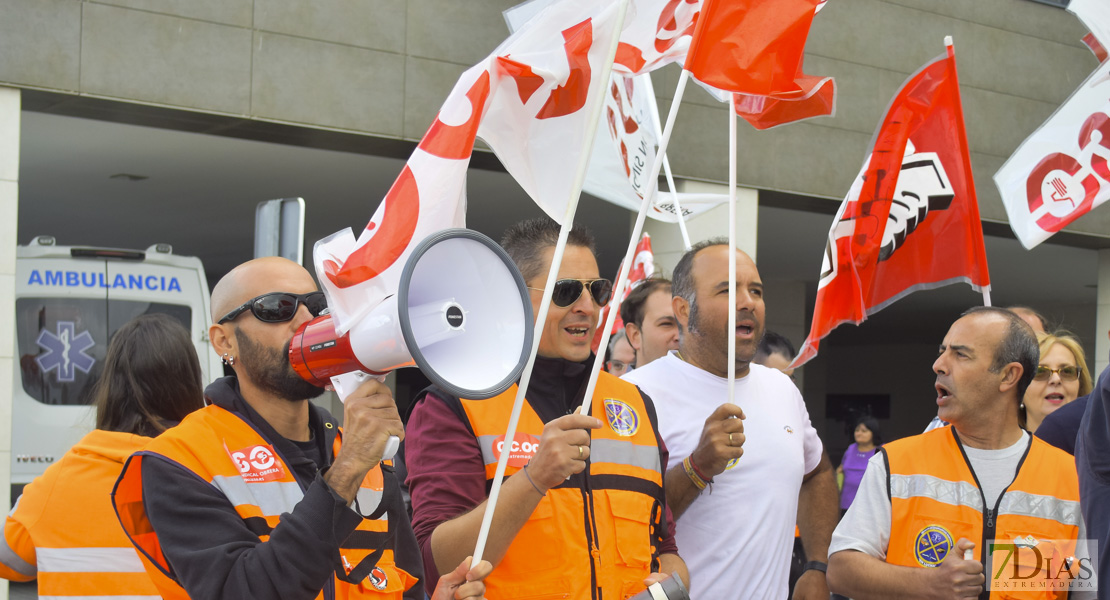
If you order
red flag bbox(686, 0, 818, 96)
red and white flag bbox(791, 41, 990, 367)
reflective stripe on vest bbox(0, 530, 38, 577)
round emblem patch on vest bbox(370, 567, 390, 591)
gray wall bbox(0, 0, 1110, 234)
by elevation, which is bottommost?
reflective stripe on vest bbox(0, 530, 38, 577)

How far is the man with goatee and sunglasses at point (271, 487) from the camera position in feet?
7.31

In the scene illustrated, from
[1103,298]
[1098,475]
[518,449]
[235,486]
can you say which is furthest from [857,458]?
[235,486]

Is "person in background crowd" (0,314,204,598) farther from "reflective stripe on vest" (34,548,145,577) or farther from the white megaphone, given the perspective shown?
the white megaphone

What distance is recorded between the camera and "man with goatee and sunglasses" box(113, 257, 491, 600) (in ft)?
7.31

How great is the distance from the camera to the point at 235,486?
2391 millimetres

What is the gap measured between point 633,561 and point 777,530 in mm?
846

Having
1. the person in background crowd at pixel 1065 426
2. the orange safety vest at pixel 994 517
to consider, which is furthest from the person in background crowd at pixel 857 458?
the orange safety vest at pixel 994 517

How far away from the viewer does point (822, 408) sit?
88.6ft

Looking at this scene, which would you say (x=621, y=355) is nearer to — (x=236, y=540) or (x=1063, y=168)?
(x=1063, y=168)

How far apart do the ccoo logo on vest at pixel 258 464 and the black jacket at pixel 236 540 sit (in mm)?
87

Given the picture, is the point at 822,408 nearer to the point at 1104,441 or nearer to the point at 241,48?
the point at 241,48

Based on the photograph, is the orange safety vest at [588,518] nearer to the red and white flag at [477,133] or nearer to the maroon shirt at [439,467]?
the maroon shirt at [439,467]

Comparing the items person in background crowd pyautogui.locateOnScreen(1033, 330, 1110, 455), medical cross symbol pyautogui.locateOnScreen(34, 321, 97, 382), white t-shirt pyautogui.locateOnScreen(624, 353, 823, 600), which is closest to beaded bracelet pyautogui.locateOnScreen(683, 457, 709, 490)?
white t-shirt pyautogui.locateOnScreen(624, 353, 823, 600)

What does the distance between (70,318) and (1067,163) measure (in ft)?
24.8
